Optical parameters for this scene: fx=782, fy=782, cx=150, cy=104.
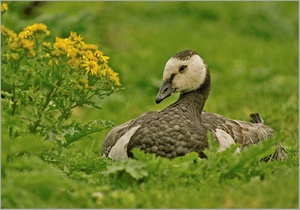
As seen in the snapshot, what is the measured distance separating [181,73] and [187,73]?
0.07 m

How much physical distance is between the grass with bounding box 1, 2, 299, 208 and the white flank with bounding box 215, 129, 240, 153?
567 mm

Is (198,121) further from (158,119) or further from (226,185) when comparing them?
(226,185)

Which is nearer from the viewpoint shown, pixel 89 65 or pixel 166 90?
pixel 89 65

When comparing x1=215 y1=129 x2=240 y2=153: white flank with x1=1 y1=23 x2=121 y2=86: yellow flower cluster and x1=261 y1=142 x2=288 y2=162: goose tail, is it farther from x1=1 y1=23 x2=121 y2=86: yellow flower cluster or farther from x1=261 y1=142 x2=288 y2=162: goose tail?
x1=1 y1=23 x2=121 y2=86: yellow flower cluster

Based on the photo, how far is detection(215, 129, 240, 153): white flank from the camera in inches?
266

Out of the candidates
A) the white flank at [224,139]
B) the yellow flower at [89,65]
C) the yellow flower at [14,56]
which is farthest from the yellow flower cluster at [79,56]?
the white flank at [224,139]

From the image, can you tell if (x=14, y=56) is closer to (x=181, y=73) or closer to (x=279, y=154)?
(x=181, y=73)

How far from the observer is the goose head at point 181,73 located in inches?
283

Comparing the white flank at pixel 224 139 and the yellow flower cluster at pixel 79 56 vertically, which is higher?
the yellow flower cluster at pixel 79 56

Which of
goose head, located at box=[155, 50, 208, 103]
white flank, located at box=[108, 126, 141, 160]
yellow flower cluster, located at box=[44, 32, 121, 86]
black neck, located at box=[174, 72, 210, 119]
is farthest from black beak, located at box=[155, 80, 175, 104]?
yellow flower cluster, located at box=[44, 32, 121, 86]

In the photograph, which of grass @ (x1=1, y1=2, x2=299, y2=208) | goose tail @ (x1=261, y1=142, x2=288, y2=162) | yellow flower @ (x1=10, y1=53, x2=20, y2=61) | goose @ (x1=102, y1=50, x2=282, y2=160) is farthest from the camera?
goose tail @ (x1=261, y1=142, x2=288, y2=162)

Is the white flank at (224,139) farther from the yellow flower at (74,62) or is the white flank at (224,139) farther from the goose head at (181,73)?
the yellow flower at (74,62)

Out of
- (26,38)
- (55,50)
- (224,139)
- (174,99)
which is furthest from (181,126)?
(174,99)

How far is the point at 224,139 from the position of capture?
6.87m
